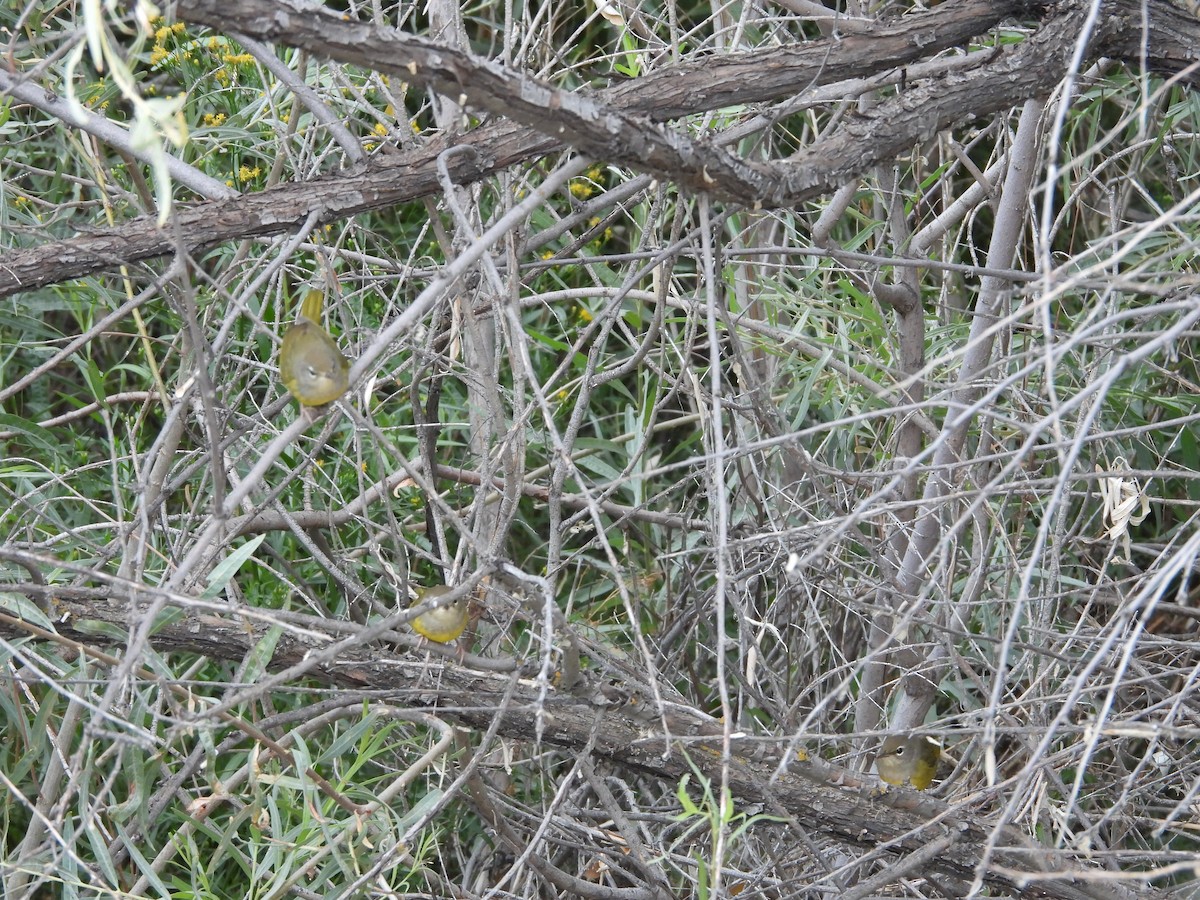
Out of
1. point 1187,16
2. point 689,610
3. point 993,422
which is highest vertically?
point 1187,16

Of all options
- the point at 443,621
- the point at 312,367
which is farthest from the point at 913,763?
the point at 312,367

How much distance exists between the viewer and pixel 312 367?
1082 millimetres

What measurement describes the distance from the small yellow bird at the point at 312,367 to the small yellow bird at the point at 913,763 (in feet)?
3.30

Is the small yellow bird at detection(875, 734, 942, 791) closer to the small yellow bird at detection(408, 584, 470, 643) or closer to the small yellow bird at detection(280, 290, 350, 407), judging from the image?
the small yellow bird at detection(408, 584, 470, 643)

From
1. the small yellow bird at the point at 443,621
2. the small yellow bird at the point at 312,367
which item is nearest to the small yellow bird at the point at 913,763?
the small yellow bird at the point at 443,621

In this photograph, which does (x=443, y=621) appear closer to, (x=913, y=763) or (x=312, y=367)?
(x=312, y=367)

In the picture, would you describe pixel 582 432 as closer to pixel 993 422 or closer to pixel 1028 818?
pixel 993 422

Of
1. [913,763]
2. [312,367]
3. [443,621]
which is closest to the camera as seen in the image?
[312,367]

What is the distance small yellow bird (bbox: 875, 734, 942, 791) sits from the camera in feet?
5.37

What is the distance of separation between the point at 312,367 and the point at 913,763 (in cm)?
104

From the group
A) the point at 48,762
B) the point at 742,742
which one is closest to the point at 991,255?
the point at 742,742

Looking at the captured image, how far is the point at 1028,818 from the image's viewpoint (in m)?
1.67

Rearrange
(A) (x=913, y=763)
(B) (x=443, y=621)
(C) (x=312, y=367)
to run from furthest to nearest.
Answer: (A) (x=913, y=763)
(B) (x=443, y=621)
(C) (x=312, y=367)

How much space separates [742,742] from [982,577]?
1.72 feet
